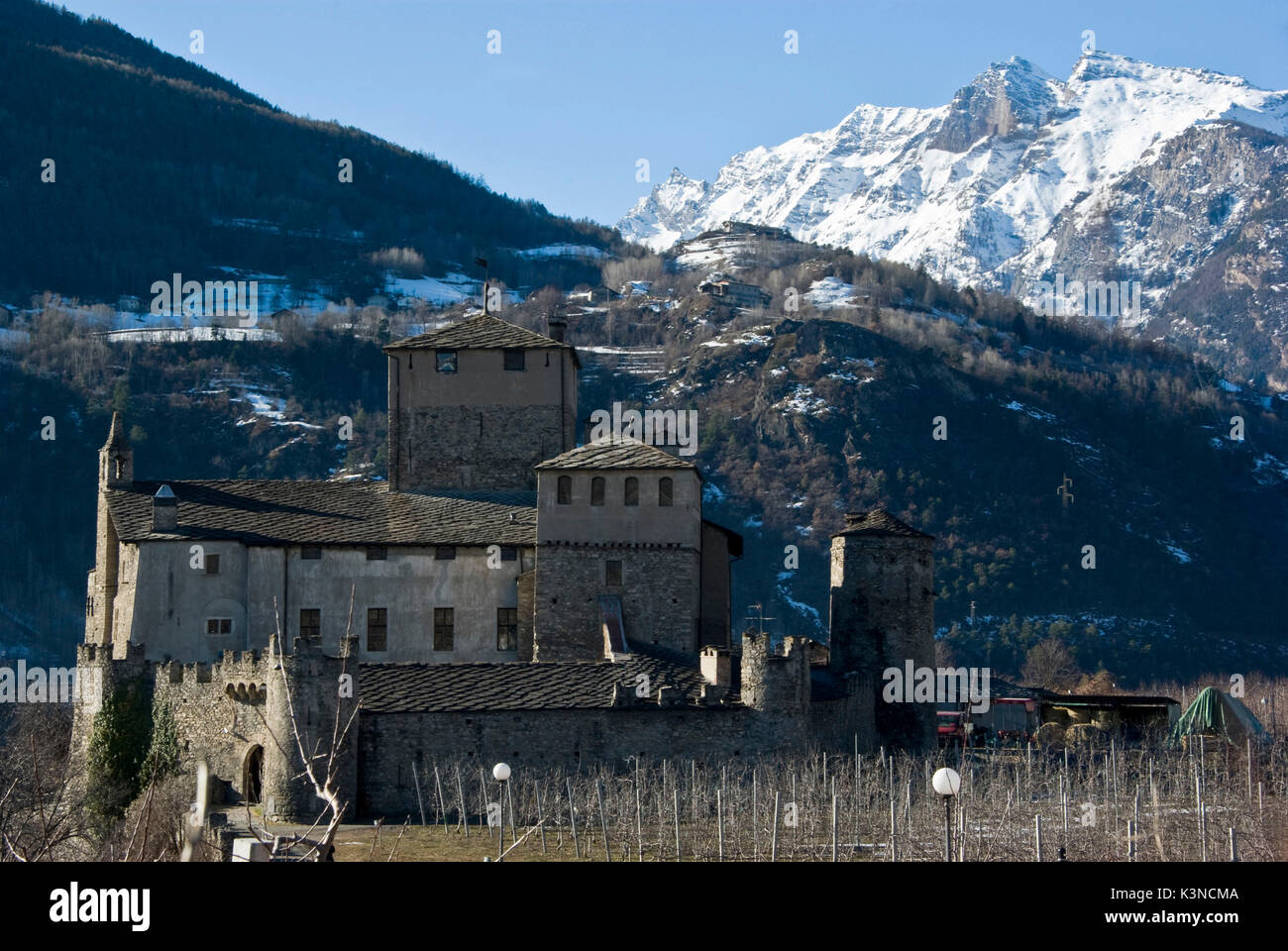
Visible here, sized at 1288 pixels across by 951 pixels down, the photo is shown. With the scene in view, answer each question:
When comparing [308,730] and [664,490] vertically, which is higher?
[664,490]

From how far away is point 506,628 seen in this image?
6894cm

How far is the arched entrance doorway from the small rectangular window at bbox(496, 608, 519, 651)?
37.5 ft

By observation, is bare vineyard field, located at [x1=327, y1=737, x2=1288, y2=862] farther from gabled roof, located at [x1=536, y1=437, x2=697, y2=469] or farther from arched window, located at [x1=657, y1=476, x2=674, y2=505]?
gabled roof, located at [x1=536, y1=437, x2=697, y2=469]

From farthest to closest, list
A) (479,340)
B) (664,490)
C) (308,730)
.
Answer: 1. (479,340)
2. (664,490)
3. (308,730)

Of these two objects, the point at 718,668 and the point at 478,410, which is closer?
the point at 718,668

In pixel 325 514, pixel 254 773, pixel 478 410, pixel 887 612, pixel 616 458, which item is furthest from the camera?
pixel 478 410

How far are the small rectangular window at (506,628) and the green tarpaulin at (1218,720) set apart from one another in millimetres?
32541

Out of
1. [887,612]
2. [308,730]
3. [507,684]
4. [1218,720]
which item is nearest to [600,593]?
[507,684]

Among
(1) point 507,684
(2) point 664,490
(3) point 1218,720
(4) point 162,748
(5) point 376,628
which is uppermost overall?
(2) point 664,490

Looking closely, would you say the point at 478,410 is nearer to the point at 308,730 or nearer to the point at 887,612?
the point at 887,612

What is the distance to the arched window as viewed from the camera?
67500 mm

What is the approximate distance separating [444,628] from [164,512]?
10569mm

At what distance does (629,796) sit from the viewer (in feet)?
184
